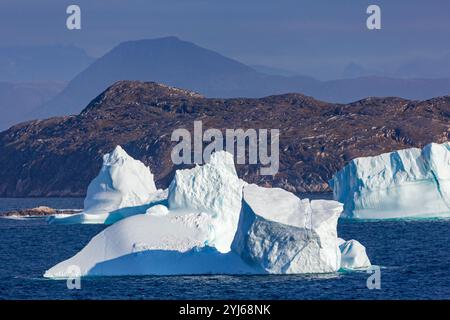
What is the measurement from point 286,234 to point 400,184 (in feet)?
146

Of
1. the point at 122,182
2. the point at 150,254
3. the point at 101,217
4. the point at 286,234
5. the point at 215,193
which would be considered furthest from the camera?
the point at 101,217

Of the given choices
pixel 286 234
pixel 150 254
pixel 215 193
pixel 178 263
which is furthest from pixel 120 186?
pixel 286 234

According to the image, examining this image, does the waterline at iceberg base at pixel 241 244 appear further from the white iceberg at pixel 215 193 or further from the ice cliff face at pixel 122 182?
the ice cliff face at pixel 122 182

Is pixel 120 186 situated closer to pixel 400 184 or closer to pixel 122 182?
pixel 122 182

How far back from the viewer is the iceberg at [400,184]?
298ft

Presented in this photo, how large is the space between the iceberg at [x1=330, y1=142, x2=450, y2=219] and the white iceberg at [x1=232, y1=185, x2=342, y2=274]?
41054 mm

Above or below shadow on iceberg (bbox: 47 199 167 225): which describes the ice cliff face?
above

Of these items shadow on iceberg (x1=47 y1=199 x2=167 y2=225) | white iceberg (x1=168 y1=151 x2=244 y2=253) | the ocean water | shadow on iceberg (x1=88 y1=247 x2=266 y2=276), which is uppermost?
white iceberg (x1=168 y1=151 x2=244 y2=253)

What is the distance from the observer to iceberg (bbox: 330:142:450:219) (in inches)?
3570

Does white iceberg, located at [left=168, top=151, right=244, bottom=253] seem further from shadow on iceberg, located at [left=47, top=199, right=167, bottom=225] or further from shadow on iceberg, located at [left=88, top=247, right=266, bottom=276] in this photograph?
shadow on iceberg, located at [left=47, top=199, right=167, bottom=225]

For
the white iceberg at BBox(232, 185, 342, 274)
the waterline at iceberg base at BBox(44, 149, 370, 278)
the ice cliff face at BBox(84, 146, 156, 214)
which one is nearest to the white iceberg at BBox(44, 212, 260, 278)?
the waterline at iceberg base at BBox(44, 149, 370, 278)

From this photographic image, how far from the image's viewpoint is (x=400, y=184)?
91375mm

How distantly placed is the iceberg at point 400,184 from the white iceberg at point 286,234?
135 ft
